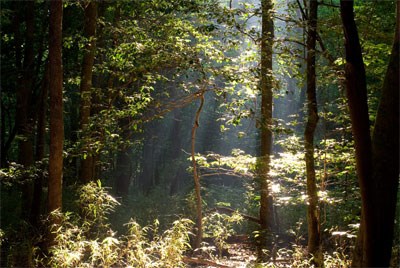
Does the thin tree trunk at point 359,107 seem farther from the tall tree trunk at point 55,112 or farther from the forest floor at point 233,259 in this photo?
the tall tree trunk at point 55,112

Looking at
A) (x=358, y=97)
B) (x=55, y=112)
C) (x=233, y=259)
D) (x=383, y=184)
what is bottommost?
(x=233, y=259)

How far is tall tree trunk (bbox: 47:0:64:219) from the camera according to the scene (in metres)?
7.61

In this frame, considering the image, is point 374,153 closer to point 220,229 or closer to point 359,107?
point 359,107

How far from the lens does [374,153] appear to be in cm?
467

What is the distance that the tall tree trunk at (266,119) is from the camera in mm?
8086

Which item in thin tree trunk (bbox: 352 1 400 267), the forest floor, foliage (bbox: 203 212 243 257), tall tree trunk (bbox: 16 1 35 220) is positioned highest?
tall tree trunk (bbox: 16 1 35 220)

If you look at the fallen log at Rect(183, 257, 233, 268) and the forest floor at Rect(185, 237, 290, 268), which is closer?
the fallen log at Rect(183, 257, 233, 268)

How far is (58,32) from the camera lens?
7.74 m

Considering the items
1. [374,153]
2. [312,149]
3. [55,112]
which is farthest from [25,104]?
[374,153]

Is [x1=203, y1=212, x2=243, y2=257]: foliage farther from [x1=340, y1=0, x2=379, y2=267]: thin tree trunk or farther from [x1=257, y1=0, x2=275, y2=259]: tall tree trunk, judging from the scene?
[x1=340, y1=0, x2=379, y2=267]: thin tree trunk

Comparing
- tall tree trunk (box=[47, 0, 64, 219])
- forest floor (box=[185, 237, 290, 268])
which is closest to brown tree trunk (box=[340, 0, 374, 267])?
forest floor (box=[185, 237, 290, 268])

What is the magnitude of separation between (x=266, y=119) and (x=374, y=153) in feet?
12.4

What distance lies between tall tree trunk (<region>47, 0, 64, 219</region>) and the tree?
5.42 meters

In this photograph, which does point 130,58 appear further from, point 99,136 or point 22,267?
point 22,267
